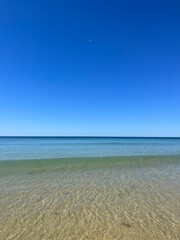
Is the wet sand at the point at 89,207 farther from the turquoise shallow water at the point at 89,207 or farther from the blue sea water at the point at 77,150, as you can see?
the blue sea water at the point at 77,150

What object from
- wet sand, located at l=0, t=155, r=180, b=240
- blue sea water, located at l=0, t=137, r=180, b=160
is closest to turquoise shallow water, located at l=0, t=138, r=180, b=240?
wet sand, located at l=0, t=155, r=180, b=240

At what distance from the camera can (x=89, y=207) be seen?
852cm

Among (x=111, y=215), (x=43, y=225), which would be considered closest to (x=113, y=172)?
(x=111, y=215)

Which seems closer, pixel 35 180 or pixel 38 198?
pixel 38 198

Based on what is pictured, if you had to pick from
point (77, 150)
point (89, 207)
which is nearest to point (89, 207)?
point (89, 207)

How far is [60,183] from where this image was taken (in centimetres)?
1233

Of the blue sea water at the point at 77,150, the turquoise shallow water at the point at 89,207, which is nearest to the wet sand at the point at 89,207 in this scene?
the turquoise shallow water at the point at 89,207

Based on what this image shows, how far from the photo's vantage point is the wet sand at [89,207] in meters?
6.43

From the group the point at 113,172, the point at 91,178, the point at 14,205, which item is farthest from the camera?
the point at 113,172

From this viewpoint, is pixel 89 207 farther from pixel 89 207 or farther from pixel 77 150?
pixel 77 150

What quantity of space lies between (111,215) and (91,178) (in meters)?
6.07

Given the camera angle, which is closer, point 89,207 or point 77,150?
point 89,207

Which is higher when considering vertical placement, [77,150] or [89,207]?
[77,150]

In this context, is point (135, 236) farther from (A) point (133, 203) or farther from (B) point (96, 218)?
(A) point (133, 203)
